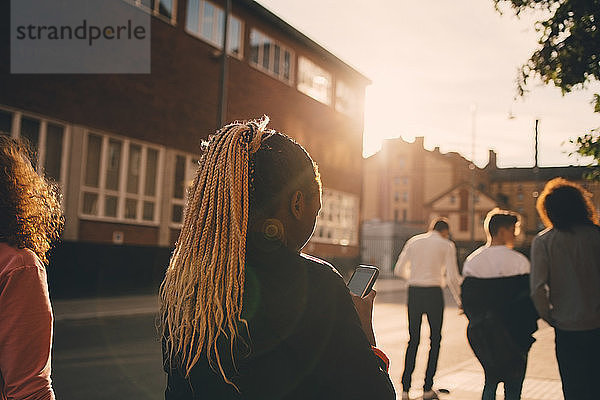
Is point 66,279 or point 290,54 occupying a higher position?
point 290,54

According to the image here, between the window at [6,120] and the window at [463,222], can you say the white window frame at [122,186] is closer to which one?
the window at [6,120]

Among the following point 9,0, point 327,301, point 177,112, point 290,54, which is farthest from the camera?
point 290,54

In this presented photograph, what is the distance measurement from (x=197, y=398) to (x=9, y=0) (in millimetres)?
16412

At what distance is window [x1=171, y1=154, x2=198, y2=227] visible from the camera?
21.5 meters

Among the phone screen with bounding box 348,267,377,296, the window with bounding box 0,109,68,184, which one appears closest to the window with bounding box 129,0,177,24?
the window with bounding box 0,109,68,184

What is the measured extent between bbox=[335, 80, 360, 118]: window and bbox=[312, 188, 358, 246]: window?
4.36 metres

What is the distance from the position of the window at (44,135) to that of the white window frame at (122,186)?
2.29 ft

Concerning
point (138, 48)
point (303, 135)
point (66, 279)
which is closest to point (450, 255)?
point (66, 279)

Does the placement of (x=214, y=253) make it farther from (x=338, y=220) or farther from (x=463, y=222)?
(x=463, y=222)

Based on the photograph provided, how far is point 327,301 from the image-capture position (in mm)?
1438

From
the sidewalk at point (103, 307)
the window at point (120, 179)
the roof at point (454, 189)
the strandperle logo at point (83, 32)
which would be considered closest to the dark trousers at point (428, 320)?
the sidewalk at point (103, 307)

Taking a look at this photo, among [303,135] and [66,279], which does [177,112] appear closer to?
[66,279]

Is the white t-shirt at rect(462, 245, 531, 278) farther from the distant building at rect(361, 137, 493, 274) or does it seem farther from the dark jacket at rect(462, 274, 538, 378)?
the distant building at rect(361, 137, 493, 274)

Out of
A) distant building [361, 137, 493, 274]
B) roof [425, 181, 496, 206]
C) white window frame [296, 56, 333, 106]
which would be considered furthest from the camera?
distant building [361, 137, 493, 274]
